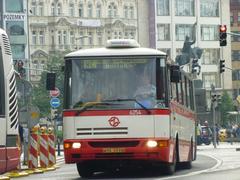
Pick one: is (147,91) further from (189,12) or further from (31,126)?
(189,12)

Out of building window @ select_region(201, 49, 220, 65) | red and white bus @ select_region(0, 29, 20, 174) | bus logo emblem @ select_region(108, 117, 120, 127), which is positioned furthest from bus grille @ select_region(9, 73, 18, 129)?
building window @ select_region(201, 49, 220, 65)

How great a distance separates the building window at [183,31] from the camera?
136 meters

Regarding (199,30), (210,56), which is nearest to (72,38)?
(199,30)

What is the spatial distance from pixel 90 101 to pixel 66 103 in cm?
59

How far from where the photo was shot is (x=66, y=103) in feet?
75.9

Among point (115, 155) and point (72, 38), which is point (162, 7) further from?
point (115, 155)

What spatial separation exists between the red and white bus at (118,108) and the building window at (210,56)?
115994 mm

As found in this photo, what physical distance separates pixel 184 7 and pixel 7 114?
12091 centimetres

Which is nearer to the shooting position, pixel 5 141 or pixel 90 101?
pixel 5 141

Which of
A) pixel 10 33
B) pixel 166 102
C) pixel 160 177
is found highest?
pixel 10 33

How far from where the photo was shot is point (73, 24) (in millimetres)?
126125

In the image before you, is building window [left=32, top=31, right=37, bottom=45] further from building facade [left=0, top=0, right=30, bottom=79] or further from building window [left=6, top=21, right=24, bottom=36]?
building window [left=6, top=21, right=24, bottom=36]

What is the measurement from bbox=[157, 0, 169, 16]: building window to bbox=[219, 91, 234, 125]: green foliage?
14487 millimetres

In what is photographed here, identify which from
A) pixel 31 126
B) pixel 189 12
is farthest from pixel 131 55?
pixel 189 12
